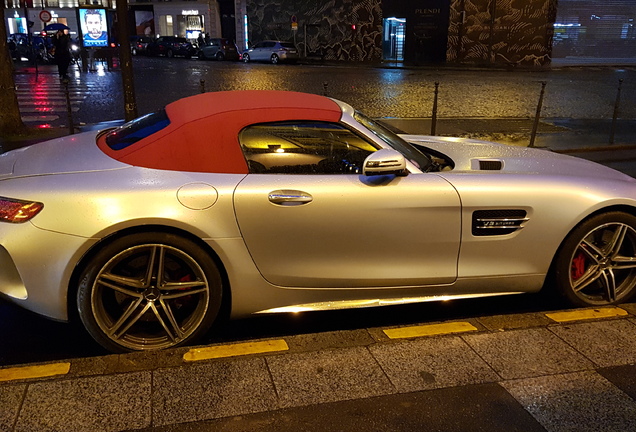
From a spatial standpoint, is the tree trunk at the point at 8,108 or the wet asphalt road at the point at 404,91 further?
the wet asphalt road at the point at 404,91

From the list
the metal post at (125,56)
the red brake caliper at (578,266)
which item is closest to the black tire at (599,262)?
the red brake caliper at (578,266)

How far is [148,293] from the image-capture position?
3.21 metres

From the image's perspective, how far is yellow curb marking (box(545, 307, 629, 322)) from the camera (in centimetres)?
371

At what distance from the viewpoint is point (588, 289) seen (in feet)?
12.9

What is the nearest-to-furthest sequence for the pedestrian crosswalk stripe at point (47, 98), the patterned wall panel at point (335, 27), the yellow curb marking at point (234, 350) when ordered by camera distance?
the yellow curb marking at point (234, 350)
the pedestrian crosswalk stripe at point (47, 98)
the patterned wall panel at point (335, 27)

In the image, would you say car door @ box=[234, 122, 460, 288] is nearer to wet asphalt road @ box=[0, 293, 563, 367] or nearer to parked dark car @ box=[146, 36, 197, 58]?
wet asphalt road @ box=[0, 293, 563, 367]

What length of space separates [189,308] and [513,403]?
1.76 m

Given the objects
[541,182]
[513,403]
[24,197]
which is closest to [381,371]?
[513,403]

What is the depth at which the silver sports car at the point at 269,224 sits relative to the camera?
308cm

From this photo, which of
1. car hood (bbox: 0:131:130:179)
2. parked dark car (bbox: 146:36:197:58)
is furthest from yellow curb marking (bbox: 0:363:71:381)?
parked dark car (bbox: 146:36:197:58)

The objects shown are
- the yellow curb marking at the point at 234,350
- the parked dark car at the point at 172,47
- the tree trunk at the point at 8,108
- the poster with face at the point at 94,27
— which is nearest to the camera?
the yellow curb marking at the point at 234,350

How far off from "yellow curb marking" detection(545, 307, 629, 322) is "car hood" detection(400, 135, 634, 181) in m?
0.86

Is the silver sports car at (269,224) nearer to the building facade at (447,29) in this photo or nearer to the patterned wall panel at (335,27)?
the building facade at (447,29)

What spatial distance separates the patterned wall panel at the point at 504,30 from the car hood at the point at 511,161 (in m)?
32.1
